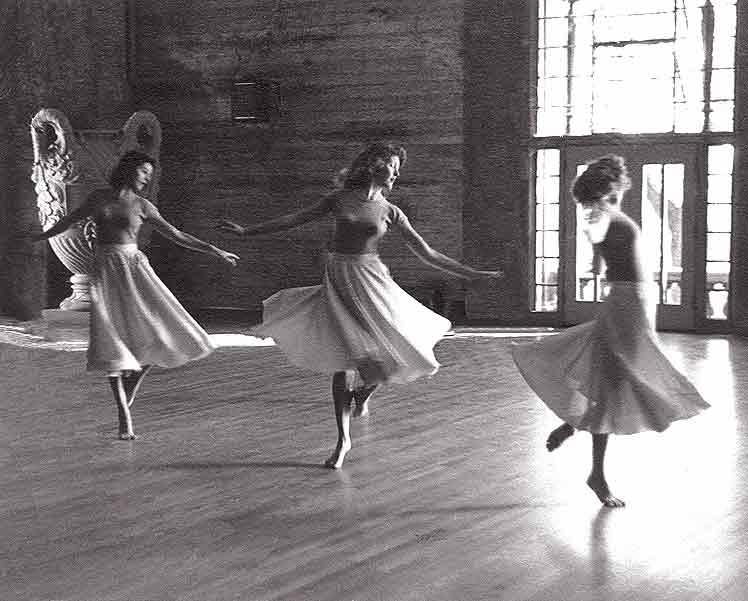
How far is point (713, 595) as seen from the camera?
3.58 meters

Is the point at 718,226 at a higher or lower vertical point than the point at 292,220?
lower

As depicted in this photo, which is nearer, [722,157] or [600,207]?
[600,207]

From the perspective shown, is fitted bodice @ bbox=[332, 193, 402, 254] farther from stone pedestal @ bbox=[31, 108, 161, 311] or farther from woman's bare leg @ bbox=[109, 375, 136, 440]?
stone pedestal @ bbox=[31, 108, 161, 311]

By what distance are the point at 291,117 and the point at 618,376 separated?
359 inches

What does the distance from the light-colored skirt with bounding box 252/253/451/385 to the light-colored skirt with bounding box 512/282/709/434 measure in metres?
Result: 0.76

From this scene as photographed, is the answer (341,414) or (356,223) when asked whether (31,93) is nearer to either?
(356,223)

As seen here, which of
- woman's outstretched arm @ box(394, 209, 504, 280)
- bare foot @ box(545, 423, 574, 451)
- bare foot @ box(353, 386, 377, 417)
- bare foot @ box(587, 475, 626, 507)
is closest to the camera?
bare foot @ box(587, 475, 626, 507)

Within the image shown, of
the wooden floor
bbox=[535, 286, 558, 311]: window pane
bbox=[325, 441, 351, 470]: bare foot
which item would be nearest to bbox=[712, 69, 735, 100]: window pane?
bbox=[535, 286, 558, 311]: window pane

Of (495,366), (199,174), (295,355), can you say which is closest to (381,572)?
(295,355)

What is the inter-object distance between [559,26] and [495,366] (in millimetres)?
4597

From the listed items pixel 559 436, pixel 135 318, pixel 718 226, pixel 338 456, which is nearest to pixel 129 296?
pixel 135 318

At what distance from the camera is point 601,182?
475 cm

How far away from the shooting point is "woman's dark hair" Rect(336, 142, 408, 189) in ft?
18.1

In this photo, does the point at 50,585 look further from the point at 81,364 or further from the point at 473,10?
the point at 473,10
